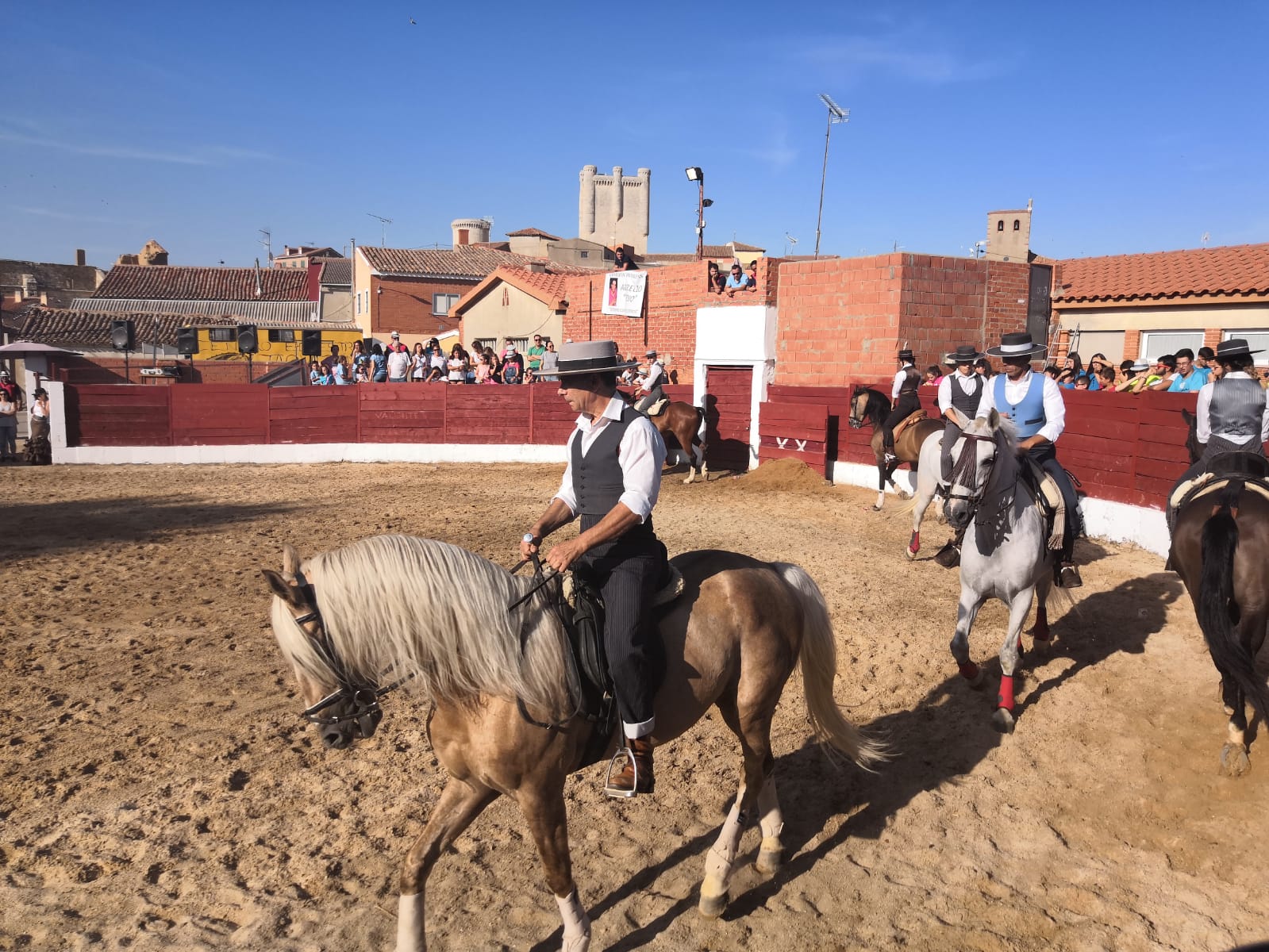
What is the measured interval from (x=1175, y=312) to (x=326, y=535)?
20.4 m

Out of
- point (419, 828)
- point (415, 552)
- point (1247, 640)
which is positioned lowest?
point (419, 828)

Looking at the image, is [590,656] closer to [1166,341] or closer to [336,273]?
[1166,341]

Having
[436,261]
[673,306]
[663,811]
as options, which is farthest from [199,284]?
[663,811]

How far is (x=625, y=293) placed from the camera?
2178 cm

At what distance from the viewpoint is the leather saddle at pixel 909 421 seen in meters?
12.1

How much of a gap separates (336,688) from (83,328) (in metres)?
46.9

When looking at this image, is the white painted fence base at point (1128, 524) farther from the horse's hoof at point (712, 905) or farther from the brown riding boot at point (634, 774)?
the brown riding boot at point (634, 774)

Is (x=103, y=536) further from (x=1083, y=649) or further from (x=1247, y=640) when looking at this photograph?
(x=1247, y=640)

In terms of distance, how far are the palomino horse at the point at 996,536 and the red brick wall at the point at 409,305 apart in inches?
1578

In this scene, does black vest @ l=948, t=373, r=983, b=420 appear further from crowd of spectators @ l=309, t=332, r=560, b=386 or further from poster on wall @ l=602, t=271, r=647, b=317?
poster on wall @ l=602, t=271, r=647, b=317

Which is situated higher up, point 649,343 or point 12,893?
point 649,343

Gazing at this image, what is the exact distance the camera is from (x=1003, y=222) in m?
30.1

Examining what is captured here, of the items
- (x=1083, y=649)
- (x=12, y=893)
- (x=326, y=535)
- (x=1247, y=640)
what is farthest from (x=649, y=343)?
(x=12, y=893)

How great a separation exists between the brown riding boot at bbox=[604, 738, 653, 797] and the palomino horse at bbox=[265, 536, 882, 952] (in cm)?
13
